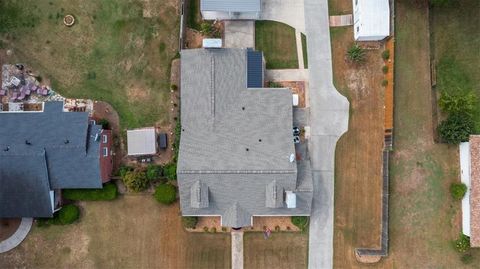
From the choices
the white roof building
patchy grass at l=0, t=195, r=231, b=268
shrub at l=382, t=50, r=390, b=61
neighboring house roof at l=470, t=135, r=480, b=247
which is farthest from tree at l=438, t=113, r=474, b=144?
patchy grass at l=0, t=195, r=231, b=268

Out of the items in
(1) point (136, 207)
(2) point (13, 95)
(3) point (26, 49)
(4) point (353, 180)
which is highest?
(3) point (26, 49)

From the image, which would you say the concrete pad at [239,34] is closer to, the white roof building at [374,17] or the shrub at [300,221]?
the white roof building at [374,17]

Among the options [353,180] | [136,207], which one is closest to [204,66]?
[136,207]

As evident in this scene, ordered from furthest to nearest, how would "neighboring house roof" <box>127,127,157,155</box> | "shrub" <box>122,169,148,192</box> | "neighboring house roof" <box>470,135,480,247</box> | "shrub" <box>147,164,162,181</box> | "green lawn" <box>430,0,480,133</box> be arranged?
"green lawn" <box>430,0,480,133</box> → "neighboring house roof" <box>127,127,157,155</box> → "shrub" <box>147,164,162,181</box> → "shrub" <box>122,169,148,192</box> → "neighboring house roof" <box>470,135,480,247</box>

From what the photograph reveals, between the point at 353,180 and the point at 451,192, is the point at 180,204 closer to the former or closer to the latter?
the point at 353,180

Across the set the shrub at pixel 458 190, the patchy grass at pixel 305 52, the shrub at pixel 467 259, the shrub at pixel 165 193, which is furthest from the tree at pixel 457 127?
the shrub at pixel 165 193

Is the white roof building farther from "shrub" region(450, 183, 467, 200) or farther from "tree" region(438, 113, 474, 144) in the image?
"shrub" region(450, 183, 467, 200)

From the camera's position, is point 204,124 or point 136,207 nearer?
point 204,124
